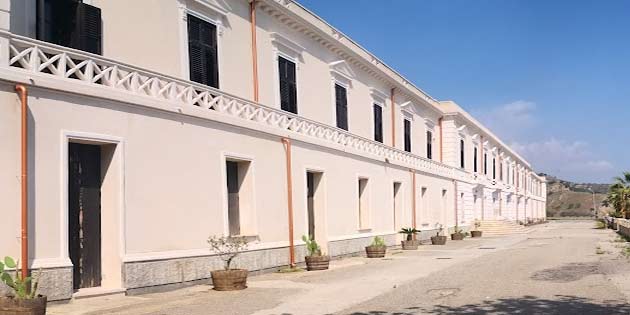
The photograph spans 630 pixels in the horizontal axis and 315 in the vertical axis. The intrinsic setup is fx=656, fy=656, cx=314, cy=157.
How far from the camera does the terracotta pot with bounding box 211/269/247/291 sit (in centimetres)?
1288

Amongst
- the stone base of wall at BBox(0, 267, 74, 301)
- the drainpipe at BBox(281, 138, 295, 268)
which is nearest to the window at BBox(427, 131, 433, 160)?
the drainpipe at BBox(281, 138, 295, 268)

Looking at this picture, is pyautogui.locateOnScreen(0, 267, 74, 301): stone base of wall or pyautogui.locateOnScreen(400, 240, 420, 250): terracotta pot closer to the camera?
pyautogui.locateOnScreen(0, 267, 74, 301): stone base of wall

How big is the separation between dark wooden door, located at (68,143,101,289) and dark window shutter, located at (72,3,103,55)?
71.1 inches

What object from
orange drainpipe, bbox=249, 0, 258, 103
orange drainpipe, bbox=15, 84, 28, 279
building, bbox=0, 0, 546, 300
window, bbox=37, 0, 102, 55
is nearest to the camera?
orange drainpipe, bbox=15, 84, 28, 279

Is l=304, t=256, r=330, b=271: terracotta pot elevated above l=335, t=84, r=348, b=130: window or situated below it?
below

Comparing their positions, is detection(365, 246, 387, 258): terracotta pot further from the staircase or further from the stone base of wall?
the staircase

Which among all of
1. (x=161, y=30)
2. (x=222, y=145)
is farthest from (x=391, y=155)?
(x=161, y=30)

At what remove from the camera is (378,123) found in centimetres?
2759

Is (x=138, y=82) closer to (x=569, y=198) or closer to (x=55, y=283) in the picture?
(x=55, y=283)

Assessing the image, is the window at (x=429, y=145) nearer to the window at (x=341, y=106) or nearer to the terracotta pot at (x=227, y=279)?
the window at (x=341, y=106)

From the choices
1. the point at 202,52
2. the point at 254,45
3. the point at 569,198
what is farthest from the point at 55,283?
the point at 569,198

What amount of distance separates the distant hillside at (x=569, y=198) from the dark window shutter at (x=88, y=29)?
4436 inches

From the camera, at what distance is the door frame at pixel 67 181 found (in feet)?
35.6

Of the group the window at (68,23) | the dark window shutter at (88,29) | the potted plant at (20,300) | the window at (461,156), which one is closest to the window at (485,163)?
the window at (461,156)
